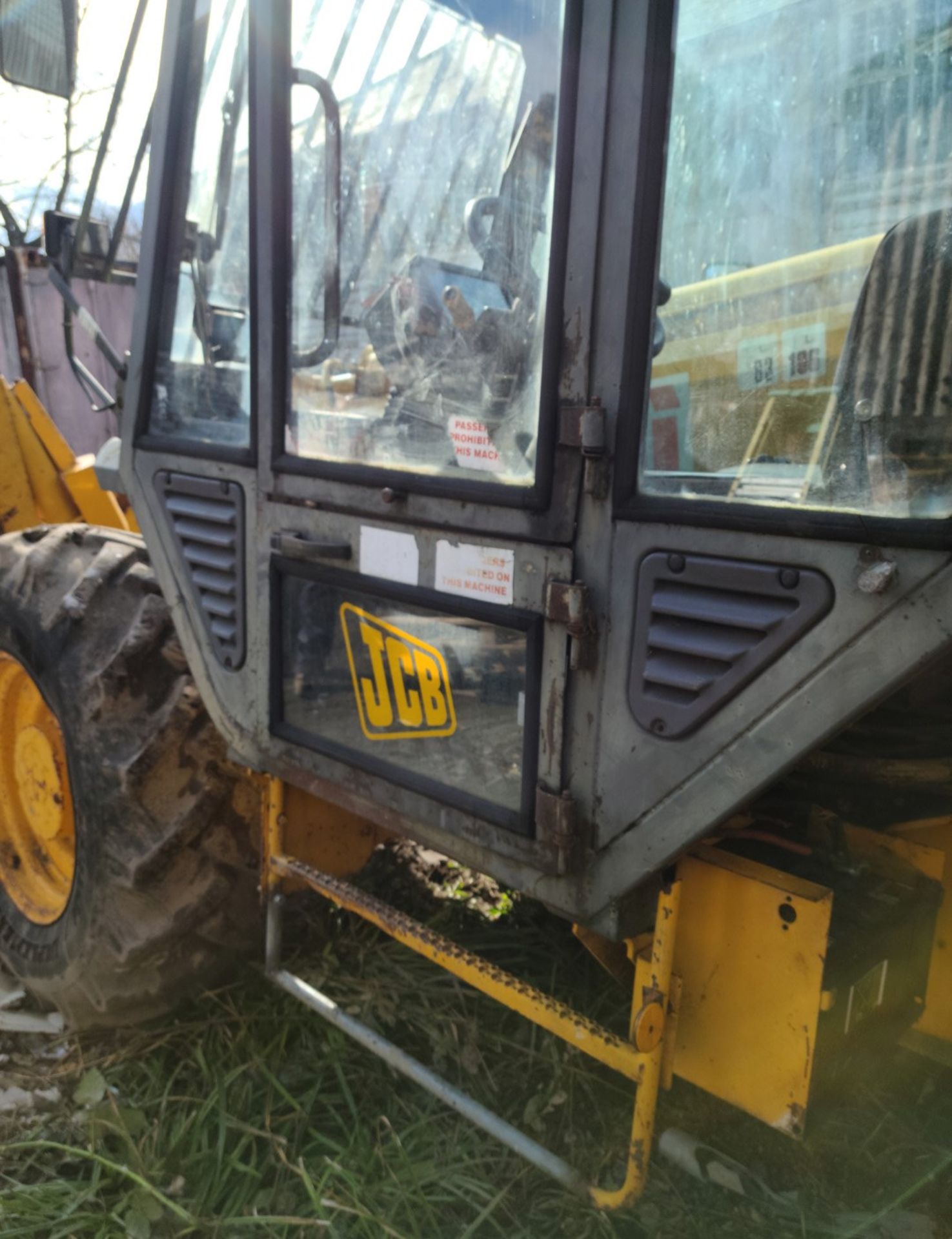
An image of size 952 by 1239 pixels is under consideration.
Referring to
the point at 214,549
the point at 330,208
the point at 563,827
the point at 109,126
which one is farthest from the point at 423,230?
the point at 109,126

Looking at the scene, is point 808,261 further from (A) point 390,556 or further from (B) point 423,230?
(A) point 390,556

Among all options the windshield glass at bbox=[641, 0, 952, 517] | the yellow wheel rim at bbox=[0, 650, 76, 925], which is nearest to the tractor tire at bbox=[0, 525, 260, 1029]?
the yellow wheel rim at bbox=[0, 650, 76, 925]

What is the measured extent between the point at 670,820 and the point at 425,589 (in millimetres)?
522

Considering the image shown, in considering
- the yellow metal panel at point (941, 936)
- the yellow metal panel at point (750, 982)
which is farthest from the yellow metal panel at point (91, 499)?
the yellow metal panel at point (941, 936)

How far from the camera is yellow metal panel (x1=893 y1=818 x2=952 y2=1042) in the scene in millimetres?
1789

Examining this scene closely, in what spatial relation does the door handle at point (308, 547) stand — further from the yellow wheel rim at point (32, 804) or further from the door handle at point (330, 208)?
the yellow wheel rim at point (32, 804)

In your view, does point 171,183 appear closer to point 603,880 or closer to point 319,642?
point 319,642

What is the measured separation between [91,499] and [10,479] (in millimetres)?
262

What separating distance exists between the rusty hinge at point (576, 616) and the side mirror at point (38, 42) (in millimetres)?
1526

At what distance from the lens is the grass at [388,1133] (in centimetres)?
187

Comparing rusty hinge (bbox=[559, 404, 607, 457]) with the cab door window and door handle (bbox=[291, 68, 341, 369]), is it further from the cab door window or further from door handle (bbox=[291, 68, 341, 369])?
door handle (bbox=[291, 68, 341, 369])

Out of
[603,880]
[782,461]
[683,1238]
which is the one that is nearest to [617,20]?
[782,461]

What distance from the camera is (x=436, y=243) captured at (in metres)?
1.61

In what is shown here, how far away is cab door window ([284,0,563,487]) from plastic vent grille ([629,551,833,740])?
10.3 inches
